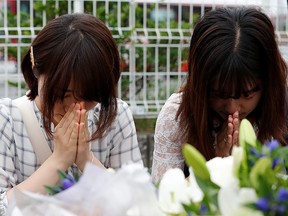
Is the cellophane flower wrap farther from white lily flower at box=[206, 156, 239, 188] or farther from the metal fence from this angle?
the metal fence

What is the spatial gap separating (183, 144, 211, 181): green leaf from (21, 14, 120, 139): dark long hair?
1044mm

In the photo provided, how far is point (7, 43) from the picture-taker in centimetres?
445

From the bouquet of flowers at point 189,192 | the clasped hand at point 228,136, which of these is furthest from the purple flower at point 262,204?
the clasped hand at point 228,136

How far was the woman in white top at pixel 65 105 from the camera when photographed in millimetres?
1944

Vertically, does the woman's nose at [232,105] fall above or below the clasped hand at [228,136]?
above

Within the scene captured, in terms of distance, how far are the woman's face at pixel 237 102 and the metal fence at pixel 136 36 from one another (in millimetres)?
2429

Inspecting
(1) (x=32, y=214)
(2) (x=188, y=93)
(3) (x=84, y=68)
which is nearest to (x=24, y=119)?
(3) (x=84, y=68)

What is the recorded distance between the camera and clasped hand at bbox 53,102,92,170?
199 centimetres

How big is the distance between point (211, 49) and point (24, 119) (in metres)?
0.66

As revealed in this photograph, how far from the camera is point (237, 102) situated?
1.97 meters

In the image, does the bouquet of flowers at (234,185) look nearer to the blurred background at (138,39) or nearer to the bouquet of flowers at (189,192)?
the bouquet of flowers at (189,192)

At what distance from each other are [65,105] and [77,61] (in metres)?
0.14

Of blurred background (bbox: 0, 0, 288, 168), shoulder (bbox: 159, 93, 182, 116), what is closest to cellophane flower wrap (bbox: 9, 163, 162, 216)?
shoulder (bbox: 159, 93, 182, 116)

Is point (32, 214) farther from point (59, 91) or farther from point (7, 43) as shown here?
point (7, 43)
